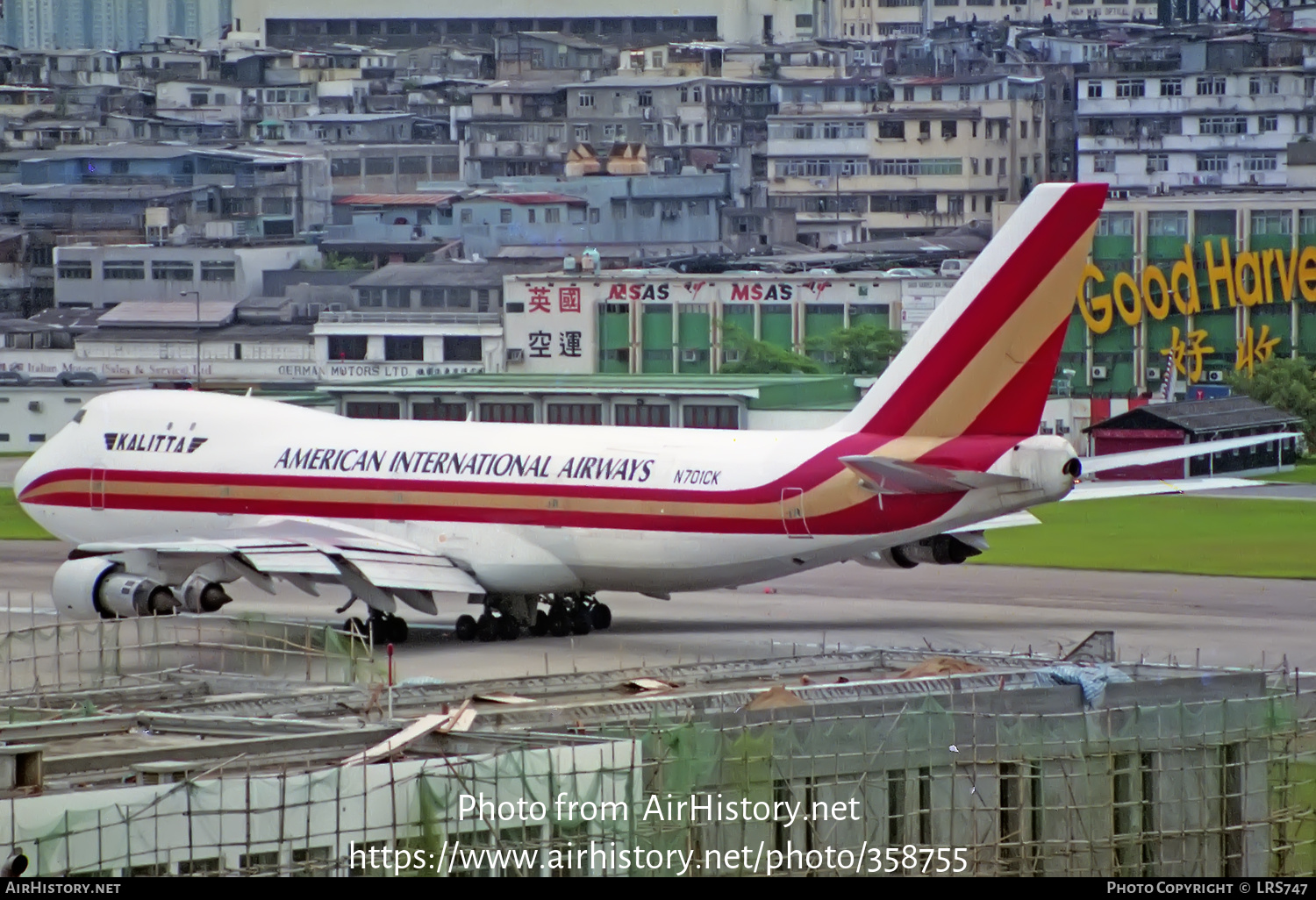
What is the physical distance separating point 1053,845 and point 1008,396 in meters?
20.4

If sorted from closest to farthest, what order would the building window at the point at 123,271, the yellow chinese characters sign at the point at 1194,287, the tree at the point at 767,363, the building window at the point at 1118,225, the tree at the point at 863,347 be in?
the tree at the point at 767,363
the tree at the point at 863,347
the yellow chinese characters sign at the point at 1194,287
the building window at the point at 1118,225
the building window at the point at 123,271

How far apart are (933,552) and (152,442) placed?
61.8 feet

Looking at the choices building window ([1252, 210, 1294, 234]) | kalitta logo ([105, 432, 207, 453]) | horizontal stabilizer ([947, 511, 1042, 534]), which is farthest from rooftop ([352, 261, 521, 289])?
horizontal stabilizer ([947, 511, 1042, 534])

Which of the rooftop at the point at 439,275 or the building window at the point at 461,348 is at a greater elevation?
the rooftop at the point at 439,275

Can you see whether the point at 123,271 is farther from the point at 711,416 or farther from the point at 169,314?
the point at 711,416

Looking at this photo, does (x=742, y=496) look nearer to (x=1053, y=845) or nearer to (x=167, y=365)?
(x=1053, y=845)

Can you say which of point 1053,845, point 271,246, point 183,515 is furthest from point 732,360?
point 1053,845

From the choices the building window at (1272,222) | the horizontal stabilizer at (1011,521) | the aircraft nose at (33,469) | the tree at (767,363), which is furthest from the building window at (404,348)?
the horizontal stabilizer at (1011,521)

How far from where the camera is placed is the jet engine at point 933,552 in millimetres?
57031

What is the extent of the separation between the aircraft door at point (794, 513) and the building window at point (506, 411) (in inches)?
2166

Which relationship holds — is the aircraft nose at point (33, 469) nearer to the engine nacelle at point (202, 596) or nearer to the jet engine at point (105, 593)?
the jet engine at point (105, 593)

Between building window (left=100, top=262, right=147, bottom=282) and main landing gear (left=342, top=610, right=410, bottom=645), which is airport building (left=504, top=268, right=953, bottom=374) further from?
main landing gear (left=342, top=610, right=410, bottom=645)

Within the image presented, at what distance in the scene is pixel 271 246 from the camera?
183125mm
